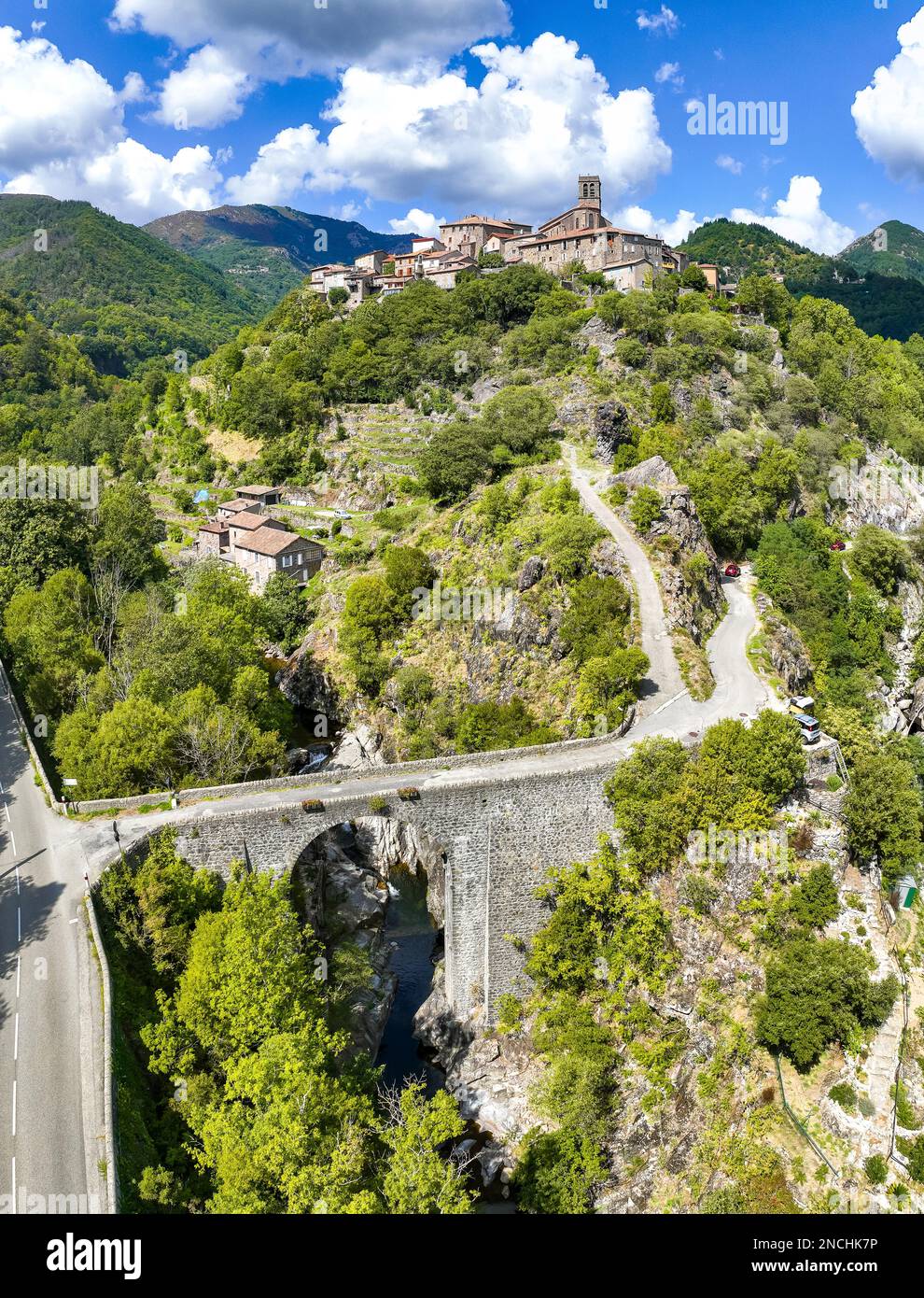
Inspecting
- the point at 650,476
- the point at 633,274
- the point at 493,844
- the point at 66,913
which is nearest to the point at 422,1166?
the point at 493,844

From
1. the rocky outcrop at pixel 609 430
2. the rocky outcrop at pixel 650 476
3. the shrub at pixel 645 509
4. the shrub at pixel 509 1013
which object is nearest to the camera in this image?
the shrub at pixel 509 1013

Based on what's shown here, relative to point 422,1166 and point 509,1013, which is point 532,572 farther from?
point 422,1166

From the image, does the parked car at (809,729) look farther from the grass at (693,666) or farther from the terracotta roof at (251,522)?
the terracotta roof at (251,522)

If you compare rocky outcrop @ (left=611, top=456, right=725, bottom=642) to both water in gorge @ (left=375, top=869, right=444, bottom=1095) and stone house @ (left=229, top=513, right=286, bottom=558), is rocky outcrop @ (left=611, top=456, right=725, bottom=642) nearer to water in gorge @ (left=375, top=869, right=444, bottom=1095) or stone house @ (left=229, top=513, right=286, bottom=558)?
water in gorge @ (left=375, top=869, right=444, bottom=1095)

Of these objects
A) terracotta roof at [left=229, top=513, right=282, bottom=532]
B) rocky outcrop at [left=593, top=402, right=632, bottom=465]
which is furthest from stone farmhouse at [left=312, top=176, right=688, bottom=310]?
terracotta roof at [left=229, top=513, right=282, bottom=532]

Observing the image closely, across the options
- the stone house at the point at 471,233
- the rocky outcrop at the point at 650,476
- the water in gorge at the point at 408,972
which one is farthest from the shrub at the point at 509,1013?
the stone house at the point at 471,233

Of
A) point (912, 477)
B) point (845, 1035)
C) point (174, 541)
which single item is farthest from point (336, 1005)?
point (912, 477)
